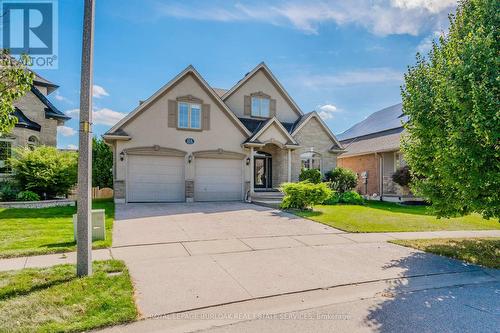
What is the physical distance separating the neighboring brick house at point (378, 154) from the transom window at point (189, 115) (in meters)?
12.1

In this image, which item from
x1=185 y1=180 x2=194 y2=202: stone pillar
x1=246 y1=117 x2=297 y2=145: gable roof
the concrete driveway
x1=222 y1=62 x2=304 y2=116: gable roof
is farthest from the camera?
x1=222 y1=62 x2=304 y2=116: gable roof

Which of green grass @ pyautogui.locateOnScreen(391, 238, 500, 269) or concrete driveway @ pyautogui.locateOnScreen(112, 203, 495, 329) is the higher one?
concrete driveway @ pyautogui.locateOnScreen(112, 203, 495, 329)

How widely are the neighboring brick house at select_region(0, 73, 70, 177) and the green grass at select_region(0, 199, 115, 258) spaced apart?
6.49 metres

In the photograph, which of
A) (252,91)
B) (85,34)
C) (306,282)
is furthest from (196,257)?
(252,91)

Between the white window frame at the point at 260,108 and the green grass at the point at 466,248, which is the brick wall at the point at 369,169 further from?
the green grass at the point at 466,248

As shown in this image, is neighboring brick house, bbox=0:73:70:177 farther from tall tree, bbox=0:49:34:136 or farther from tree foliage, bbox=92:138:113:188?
tall tree, bbox=0:49:34:136

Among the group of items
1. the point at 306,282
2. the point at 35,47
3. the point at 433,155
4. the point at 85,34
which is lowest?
the point at 306,282

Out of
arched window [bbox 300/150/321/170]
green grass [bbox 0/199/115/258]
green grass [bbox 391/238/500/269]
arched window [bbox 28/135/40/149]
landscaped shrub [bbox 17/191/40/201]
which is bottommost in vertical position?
green grass [bbox 391/238/500/269]

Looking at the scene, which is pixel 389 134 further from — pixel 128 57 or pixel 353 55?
pixel 128 57

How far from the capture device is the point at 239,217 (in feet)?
37.5

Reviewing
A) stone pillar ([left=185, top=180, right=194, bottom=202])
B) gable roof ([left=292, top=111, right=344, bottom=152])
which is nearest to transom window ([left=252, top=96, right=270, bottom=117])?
gable roof ([left=292, top=111, right=344, bottom=152])

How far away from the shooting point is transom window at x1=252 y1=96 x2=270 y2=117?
20438mm

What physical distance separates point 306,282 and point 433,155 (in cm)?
481
